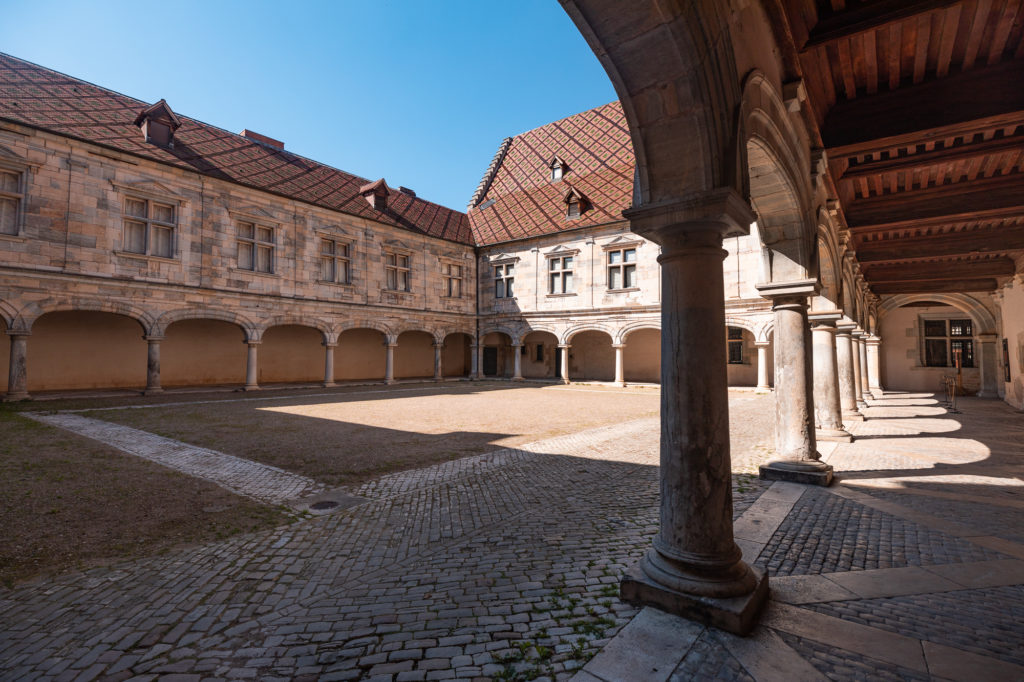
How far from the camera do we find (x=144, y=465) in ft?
19.1

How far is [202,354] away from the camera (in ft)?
57.6

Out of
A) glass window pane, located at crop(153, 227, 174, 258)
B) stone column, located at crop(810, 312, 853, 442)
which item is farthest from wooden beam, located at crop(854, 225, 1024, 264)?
glass window pane, located at crop(153, 227, 174, 258)

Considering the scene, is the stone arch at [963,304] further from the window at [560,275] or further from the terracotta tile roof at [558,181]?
the window at [560,275]

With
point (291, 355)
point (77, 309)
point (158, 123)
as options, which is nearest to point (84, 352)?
point (77, 309)

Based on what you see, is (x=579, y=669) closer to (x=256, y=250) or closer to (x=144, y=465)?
(x=144, y=465)

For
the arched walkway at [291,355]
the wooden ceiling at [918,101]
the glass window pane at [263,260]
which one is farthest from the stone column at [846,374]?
the arched walkway at [291,355]

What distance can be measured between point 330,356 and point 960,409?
20487 millimetres

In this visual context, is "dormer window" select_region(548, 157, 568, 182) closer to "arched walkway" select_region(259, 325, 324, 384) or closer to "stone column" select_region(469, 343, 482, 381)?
"stone column" select_region(469, 343, 482, 381)

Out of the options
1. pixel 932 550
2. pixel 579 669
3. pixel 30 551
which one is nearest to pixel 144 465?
pixel 30 551

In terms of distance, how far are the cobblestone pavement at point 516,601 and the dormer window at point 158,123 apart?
16.2 m

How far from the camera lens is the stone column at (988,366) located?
16812 millimetres

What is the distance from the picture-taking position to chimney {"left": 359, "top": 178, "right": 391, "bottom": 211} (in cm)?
2078

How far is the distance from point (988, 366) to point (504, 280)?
1955cm

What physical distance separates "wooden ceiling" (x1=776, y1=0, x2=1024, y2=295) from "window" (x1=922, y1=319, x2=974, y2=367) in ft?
47.3
